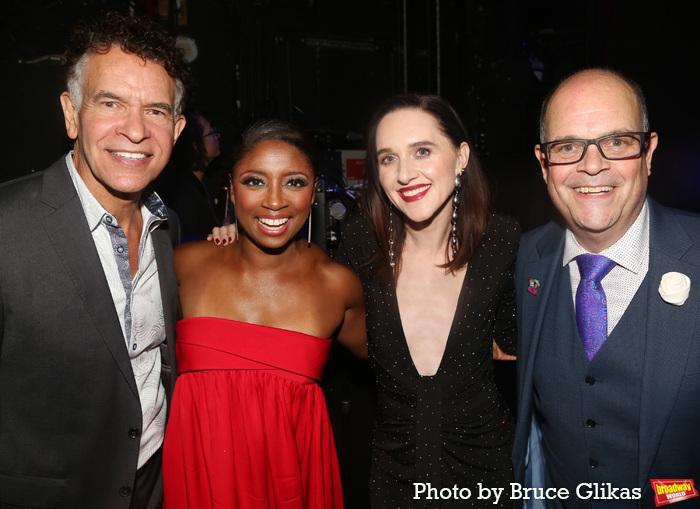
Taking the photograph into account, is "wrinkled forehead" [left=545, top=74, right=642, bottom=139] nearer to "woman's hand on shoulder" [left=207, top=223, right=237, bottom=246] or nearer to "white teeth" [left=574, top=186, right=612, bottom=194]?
"white teeth" [left=574, top=186, right=612, bottom=194]

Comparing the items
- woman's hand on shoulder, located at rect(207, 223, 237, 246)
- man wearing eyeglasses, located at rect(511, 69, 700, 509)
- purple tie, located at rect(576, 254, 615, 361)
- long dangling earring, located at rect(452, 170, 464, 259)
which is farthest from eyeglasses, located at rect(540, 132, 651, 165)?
woman's hand on shoulder, located at rect(207, 223, 237, 246)

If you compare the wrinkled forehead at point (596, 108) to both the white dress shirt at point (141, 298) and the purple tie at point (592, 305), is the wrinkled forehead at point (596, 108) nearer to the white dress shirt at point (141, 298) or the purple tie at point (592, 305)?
the purple tie at point (592, 305)

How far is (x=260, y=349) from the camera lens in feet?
6.12

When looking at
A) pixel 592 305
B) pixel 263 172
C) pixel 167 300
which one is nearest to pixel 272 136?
pixel 263 172

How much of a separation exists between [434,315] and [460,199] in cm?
52

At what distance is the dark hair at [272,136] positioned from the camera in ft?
6.23

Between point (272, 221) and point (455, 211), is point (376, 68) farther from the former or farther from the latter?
point (272, 221)

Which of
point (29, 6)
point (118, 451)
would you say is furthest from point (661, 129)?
point (29, 6)

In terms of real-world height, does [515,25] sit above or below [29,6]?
below

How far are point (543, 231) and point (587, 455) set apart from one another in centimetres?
80

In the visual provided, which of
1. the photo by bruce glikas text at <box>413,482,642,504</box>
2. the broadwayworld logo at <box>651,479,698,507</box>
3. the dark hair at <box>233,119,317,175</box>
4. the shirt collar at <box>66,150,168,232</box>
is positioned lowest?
the photo by bruce glikas text at <box>413,482,642,504</box>

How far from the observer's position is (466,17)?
14.3 feet

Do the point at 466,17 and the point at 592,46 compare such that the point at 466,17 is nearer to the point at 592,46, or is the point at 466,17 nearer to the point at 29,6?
the point at 592,46

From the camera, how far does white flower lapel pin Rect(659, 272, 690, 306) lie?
55.8 inches
